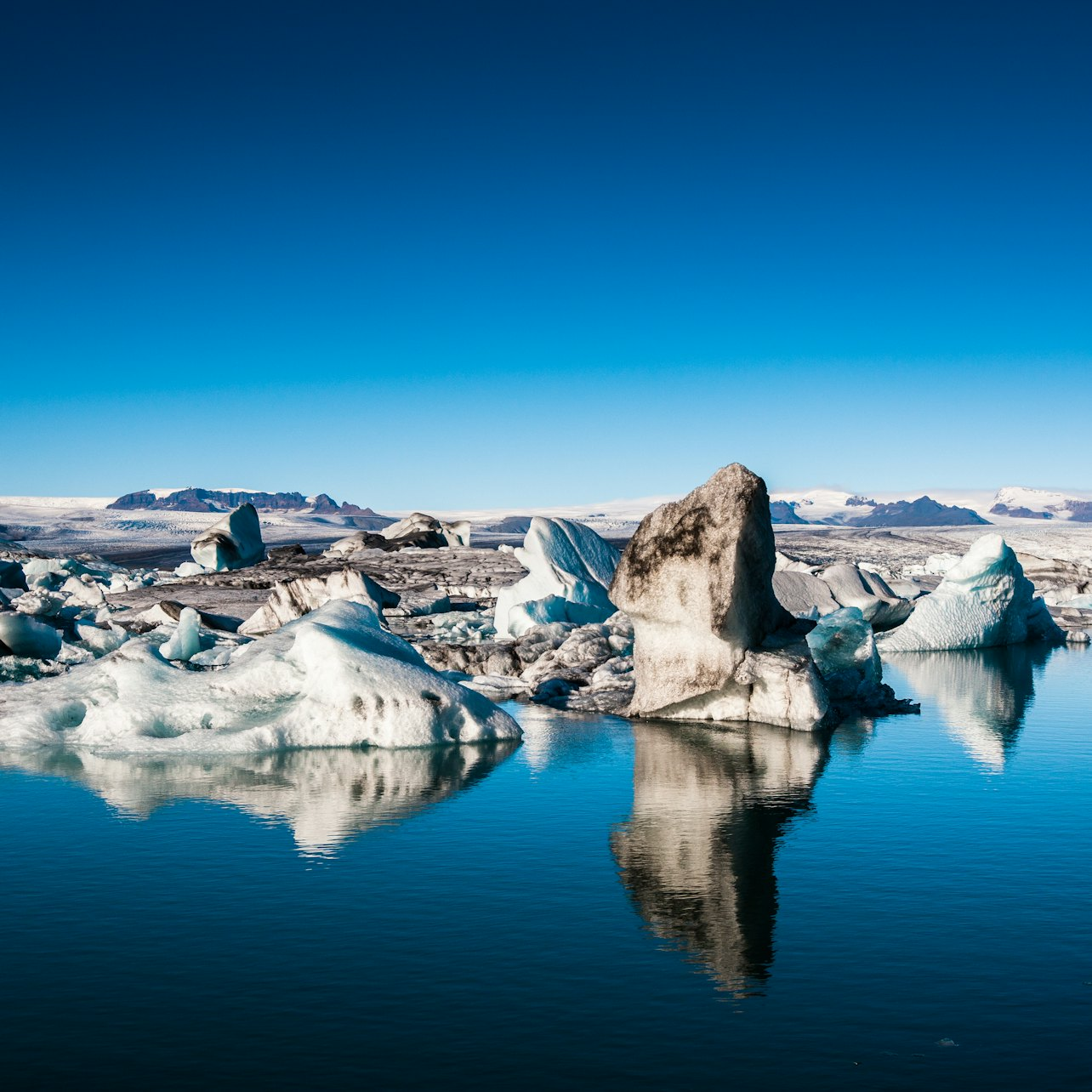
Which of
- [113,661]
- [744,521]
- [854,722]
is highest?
[744,521]

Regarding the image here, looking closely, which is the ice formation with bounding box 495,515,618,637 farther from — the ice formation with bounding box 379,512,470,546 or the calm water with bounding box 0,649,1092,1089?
the ice formation with bounding box 379,512,470,546

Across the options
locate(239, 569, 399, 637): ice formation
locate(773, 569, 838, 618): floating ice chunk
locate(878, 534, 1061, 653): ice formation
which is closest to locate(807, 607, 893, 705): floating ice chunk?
locate(878, 534, 1061, 653): ice formation

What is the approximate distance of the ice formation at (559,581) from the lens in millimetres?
22641

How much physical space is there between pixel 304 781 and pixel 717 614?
5.17 m

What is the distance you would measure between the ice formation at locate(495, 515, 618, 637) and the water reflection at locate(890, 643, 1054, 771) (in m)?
6.25

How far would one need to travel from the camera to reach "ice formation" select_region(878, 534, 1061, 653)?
81.1 ft

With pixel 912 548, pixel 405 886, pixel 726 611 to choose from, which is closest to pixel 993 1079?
pixel 405 886

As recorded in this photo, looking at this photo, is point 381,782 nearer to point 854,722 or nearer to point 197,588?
point 854,722

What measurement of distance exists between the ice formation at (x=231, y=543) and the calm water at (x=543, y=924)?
98.6 ft

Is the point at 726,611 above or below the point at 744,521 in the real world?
below

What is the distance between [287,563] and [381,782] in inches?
1043

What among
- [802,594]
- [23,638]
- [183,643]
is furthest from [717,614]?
[802,594]

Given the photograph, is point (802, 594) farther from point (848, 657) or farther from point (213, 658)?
point (213, 658)

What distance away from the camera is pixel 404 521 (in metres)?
48.4
